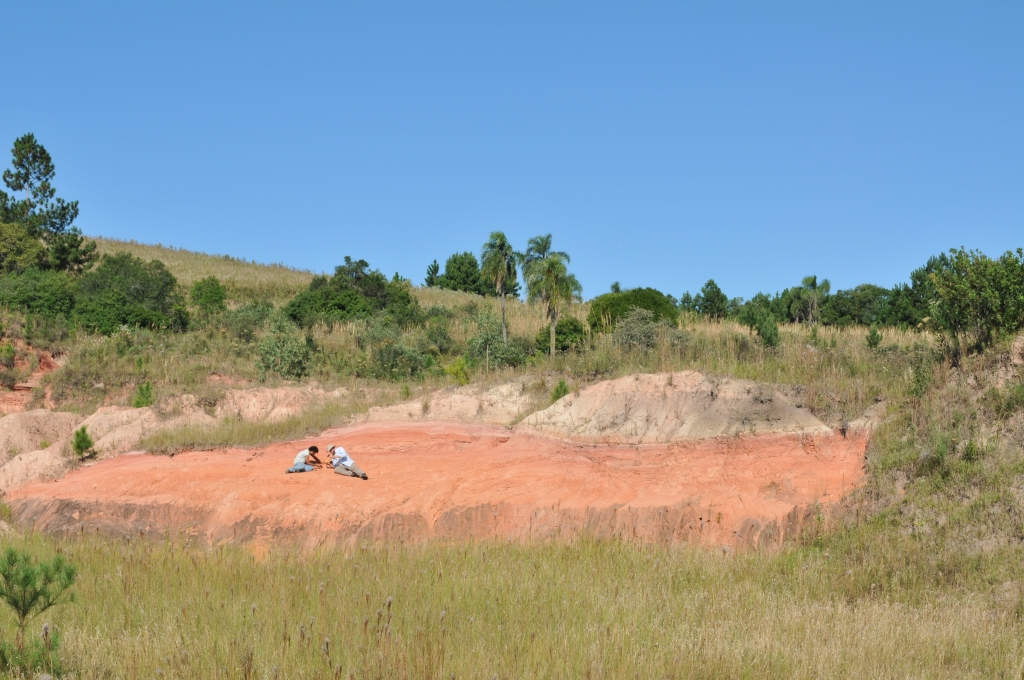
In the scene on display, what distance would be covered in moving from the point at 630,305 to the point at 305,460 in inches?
592

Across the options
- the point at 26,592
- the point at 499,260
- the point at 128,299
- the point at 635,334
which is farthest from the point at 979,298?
the point at 128,299

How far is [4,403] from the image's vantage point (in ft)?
76.3

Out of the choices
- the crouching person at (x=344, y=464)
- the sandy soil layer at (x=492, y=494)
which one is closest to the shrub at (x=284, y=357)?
the sandy soil layer at (x=492, y=494)

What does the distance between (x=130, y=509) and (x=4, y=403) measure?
12661mm

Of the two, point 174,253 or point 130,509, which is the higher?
point 174,253

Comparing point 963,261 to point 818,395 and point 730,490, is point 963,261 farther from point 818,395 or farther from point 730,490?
point 730,490

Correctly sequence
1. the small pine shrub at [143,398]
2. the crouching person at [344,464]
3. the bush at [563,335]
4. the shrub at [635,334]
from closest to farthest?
1. the crouching person at [344,464]
2. the shrub at [635,334]
3. the small pine shrub at [143,398]
4. the bush at [563,335]

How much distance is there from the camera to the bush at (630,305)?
2667 centimetres

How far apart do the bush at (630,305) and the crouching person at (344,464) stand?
13.5m

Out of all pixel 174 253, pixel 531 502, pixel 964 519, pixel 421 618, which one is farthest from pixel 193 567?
pixel 174 253

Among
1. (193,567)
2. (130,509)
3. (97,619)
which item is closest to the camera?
(97,619)

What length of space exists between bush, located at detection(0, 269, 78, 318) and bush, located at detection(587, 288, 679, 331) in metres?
19.1

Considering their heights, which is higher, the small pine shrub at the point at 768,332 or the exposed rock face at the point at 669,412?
the small pine shrub at the point at 768,332

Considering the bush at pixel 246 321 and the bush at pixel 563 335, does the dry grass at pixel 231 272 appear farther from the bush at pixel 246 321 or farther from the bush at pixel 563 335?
the bush at pixel 563 335
